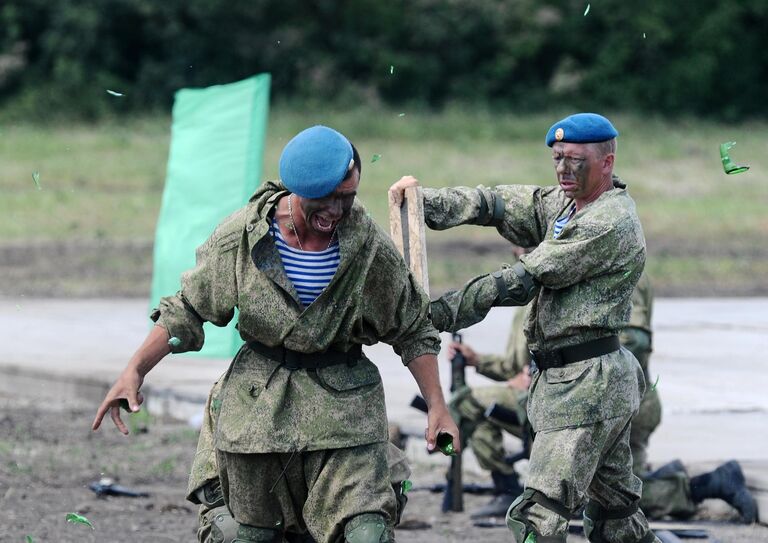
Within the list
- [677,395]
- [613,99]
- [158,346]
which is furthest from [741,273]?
[613,99]

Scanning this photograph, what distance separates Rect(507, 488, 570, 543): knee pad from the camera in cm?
584

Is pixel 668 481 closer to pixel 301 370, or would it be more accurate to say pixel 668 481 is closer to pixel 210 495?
pixel 210 495

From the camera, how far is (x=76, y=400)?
11.4m

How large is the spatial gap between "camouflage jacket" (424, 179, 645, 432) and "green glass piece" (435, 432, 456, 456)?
62cm

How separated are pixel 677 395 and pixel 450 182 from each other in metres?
17.0

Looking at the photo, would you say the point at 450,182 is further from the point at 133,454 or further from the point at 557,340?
the point at 557,340

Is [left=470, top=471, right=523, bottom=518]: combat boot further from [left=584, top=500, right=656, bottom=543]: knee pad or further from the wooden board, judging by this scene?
the wooden board

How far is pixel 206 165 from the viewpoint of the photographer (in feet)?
33.3

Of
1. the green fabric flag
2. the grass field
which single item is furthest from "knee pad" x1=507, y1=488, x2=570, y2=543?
the grass field

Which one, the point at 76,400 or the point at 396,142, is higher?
the point at 396,142

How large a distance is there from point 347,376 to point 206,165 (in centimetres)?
520

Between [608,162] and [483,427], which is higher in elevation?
[608,162]

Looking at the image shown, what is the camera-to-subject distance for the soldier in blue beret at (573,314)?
5.74m

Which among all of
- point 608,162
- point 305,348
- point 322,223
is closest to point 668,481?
point 608,162
